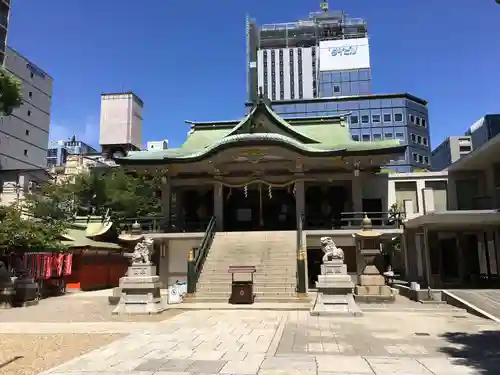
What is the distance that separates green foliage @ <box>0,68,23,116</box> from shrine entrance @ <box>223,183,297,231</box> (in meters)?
12.0

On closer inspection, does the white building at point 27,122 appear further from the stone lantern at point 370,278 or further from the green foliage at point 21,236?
the stone lantern at point 370,278

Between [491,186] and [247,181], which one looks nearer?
[491,186]

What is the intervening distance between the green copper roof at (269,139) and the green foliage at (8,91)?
575 centimetres

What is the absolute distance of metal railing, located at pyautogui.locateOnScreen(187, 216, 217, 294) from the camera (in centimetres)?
1684

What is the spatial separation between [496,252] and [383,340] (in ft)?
40.9

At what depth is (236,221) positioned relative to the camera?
26.5m

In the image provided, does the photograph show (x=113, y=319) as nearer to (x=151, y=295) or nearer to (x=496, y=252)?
(x=151, y=295)

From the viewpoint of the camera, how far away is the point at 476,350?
315 inches

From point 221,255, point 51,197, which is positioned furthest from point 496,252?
point 51,197

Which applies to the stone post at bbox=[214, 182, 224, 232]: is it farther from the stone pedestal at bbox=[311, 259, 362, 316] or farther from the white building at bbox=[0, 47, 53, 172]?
the white building at bbox=[0, 47, 53, 172]

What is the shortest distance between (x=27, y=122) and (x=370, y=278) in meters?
48.2

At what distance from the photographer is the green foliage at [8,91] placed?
19.3m

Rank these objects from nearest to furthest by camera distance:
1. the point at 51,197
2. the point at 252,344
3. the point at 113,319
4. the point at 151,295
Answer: the point at 252,344 < the point at 113,319 < the point at 151,295 < the point at 51,197

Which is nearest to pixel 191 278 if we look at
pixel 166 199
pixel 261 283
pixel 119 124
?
pixel 261 283
